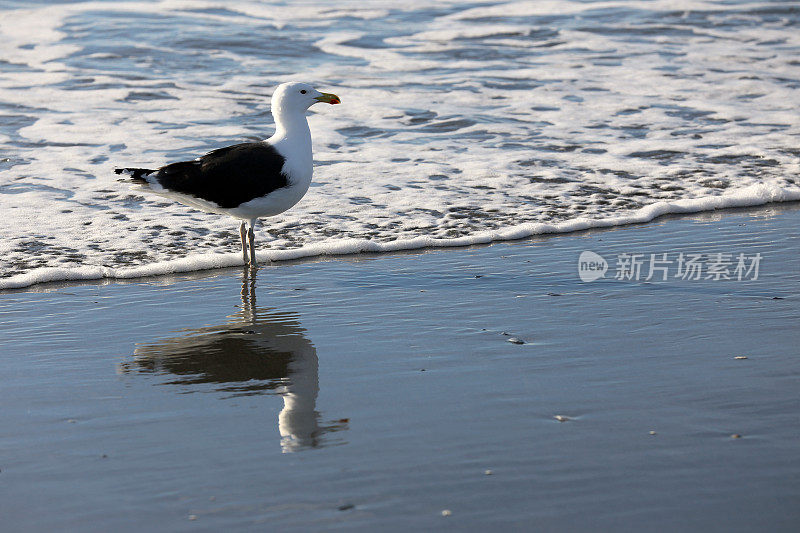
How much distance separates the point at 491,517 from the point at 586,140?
304 inches

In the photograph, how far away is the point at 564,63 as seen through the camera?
14719mm

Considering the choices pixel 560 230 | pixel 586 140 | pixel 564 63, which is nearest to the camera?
pixel 560 230

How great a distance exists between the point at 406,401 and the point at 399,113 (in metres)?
7.95

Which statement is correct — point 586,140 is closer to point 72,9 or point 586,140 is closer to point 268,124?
point 268,124

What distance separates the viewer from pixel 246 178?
22.1ft

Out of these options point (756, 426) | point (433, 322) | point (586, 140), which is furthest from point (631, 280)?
point (586, 140)

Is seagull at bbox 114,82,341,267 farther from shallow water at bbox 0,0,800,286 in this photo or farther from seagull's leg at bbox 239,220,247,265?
shallow water at bbox 0,0,800,286

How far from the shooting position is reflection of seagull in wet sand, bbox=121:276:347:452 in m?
3.95
